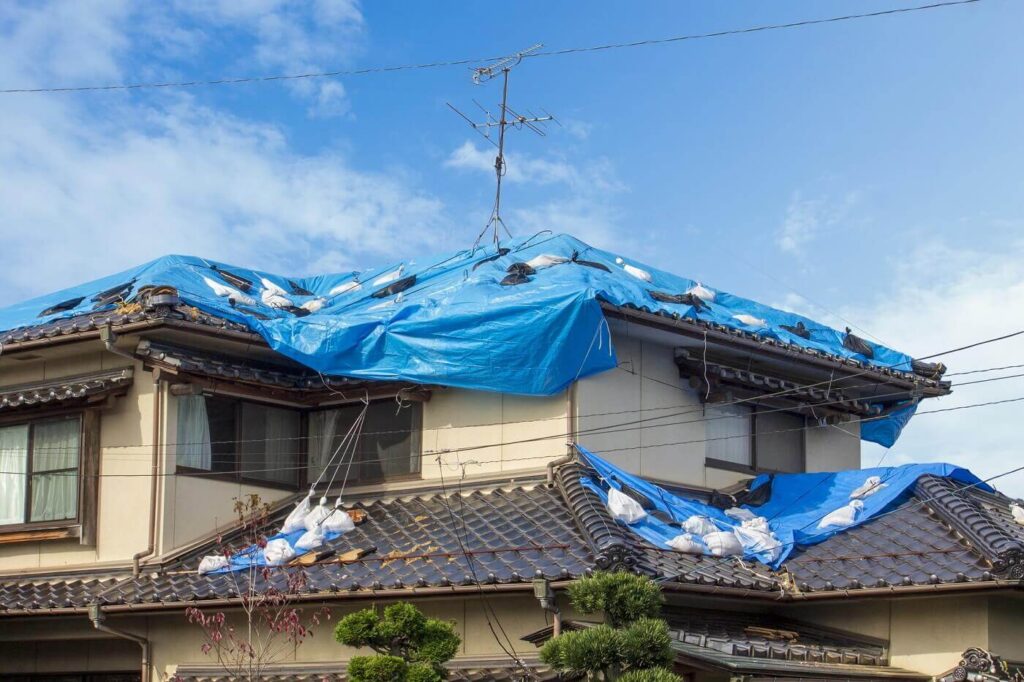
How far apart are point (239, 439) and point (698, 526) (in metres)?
5.99

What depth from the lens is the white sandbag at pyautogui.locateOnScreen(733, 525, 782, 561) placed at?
50.2ft

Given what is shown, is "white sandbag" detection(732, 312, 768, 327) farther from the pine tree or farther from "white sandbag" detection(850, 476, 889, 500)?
the pine tree

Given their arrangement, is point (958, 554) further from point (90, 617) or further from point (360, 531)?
point (90, 617)

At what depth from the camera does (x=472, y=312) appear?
15734 millimetres

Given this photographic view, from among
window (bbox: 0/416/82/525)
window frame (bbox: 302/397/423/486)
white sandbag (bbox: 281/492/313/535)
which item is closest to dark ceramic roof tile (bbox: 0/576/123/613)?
window (bbox: 0/416/82/525)

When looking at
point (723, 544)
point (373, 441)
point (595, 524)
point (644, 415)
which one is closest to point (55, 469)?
point (373, 441)

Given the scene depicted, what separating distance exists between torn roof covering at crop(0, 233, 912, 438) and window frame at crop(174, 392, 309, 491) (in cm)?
114

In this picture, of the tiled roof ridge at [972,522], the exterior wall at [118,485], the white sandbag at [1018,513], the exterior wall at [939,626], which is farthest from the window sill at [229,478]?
the white sandbag at [1018,513]

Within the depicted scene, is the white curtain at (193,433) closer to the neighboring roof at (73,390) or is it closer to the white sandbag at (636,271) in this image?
the neighboring roof at (73,390)

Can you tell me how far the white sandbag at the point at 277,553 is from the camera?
15102 millimetres

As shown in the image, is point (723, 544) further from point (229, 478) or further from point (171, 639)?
point (171, 639)

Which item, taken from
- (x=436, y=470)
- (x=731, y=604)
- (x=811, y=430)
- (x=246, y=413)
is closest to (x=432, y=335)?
(x=436, y=470)

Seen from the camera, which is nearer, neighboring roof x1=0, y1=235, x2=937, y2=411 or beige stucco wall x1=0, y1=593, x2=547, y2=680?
beige stucco wall x1=0, y1=593, x2=547, y2=680

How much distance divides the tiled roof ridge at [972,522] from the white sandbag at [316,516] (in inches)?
279
